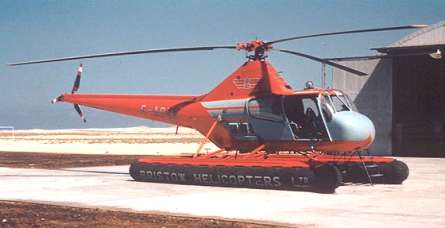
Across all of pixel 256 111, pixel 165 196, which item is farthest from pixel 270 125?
pixel 165 196

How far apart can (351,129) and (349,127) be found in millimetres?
66

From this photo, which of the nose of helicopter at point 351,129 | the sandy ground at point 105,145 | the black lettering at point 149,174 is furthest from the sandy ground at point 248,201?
the sandy ground at point 105,145

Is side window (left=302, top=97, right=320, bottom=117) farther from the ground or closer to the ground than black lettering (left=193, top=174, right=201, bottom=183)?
farther from the ground

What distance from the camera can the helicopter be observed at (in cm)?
1567

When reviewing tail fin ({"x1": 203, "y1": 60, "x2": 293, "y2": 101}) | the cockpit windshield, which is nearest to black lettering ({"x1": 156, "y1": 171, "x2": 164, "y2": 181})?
tail fin ({"x1": 203, "y1": 60, "x2": 293, "y2": 101})

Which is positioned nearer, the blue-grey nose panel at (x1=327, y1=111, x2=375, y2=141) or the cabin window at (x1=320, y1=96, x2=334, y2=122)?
the blue-grey nose panel at (x1=327, y1=111, x2=375, y2=141)

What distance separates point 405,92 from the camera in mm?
35125

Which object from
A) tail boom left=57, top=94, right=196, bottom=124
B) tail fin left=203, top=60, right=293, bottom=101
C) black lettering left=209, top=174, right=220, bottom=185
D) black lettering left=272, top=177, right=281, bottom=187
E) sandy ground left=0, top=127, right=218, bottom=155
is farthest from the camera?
sandy ground left=0, top=127, right=218, bottom=155

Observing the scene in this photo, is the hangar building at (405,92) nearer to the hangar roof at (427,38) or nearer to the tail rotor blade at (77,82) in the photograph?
the hangar roof at (427,38)

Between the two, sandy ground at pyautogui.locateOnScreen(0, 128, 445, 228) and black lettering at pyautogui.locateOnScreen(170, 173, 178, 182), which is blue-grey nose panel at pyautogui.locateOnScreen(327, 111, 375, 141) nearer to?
sandy ground at pyautogui.locateOnScreen(0, 128, 445, 228)

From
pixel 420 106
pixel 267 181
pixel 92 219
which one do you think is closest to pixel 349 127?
pixel 267 181

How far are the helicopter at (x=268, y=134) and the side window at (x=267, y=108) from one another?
25 millimetres

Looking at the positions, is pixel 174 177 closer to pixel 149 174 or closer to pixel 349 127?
pixel 149 174

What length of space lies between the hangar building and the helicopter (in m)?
14.4
